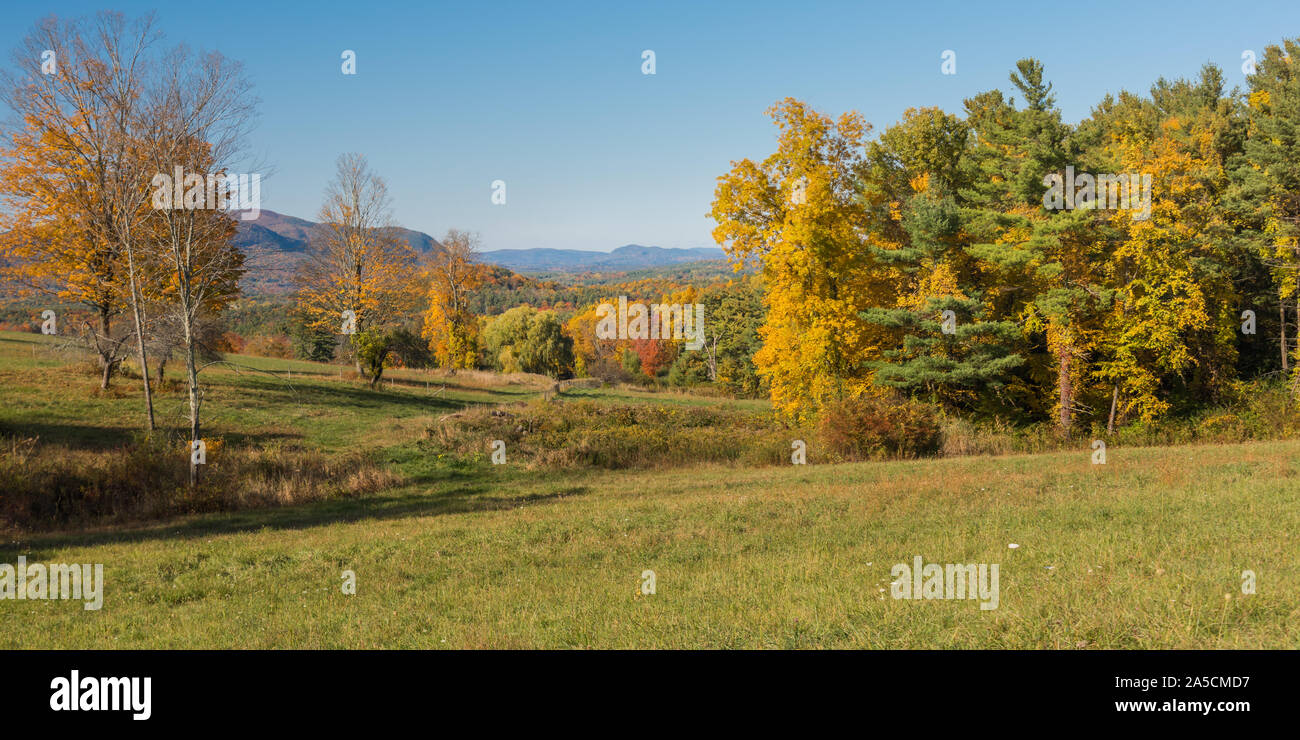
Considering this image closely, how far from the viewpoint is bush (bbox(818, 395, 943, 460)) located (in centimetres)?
2753

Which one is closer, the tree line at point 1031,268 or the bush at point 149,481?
the bush at point 149,481

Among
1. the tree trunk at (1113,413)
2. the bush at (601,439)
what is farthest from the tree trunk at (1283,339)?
the bush at (601,439)

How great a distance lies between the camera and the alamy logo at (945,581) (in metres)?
7.58

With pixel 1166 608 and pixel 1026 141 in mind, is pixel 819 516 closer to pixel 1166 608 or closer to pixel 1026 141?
pixel 1166 608

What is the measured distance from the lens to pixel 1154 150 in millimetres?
38562

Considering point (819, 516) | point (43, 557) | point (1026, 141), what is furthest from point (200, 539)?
point (1026, 141)

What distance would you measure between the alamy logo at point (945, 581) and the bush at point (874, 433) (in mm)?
18897

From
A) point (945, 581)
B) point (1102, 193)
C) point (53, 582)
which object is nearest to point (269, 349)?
point (53, 582)

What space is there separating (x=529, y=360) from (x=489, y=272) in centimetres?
1325

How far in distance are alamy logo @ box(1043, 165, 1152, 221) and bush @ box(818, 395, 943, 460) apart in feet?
50.5

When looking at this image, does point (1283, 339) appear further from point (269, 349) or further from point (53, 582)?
point (269, 349)

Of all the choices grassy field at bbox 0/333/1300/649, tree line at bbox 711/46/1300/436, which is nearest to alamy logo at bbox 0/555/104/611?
grassy field at bbox 0/333/1300/649

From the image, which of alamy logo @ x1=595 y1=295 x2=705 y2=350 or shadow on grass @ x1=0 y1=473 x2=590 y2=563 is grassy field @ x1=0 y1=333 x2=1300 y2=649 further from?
alamy logo @ x1=595 y1=295 x2=705 y2=350
